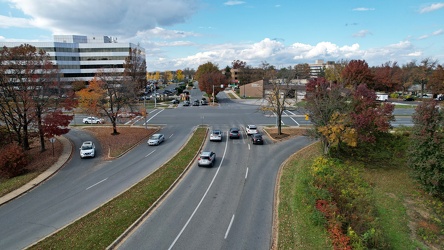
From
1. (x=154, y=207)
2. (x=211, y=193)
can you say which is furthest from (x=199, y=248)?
(x=211, y=193)

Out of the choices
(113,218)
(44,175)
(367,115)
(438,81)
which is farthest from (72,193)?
(438,81)

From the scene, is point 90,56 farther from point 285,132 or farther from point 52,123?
point 285,132

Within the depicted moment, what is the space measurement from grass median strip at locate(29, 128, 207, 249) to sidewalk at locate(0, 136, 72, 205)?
852cm

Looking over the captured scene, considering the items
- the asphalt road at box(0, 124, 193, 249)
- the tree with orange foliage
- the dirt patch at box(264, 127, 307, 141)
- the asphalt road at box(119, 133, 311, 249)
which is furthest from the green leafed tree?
the tree with orange foliage

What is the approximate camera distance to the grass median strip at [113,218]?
14534mm

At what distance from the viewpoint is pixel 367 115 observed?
89.6 ft

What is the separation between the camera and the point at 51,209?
1916 cm

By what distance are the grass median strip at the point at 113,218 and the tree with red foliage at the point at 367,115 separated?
17126 mm

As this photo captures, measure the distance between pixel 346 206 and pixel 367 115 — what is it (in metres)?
11.7

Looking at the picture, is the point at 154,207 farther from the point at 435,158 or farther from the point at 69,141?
the point at 69,141

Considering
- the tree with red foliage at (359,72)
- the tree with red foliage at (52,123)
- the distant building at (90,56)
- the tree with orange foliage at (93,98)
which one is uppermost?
the distant building at (90,56)

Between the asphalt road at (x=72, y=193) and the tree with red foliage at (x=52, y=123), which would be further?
the tree with red foliage at (x=52, y=123)

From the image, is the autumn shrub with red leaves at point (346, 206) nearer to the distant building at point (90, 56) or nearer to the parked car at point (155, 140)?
the parked car at point (155, 140)

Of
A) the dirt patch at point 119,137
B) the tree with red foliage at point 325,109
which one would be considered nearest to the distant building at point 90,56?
the dirt patch at point 119,137
